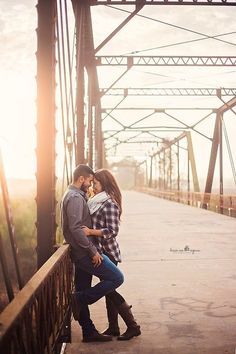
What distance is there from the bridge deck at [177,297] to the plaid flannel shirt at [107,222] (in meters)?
0.89

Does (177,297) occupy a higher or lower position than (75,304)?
lower

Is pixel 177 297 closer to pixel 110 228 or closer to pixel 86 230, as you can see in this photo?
pixel 110 228

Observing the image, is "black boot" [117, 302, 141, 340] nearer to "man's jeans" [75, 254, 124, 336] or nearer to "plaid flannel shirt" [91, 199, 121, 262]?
"man's jeans" [75, 254, 124, 336]

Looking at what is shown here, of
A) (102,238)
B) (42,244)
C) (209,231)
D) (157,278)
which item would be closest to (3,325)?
(42,244)

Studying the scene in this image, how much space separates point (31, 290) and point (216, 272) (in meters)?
5.06

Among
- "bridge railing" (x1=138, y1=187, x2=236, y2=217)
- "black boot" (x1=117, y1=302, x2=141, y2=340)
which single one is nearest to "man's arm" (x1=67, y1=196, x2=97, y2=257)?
"black boot" (x1=117, y1=302, x2=141, y2=340)

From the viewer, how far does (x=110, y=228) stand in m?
→ 4.34

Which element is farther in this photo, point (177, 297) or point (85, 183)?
point (177, 297)

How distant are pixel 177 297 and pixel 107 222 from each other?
195cm

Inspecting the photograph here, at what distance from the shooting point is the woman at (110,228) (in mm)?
4344

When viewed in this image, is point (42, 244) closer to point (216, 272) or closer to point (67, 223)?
point (67, 223)

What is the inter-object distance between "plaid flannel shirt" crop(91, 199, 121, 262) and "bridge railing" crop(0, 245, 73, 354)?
36cm

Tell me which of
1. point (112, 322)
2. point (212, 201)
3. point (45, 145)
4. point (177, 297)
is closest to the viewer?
point (45, 145)

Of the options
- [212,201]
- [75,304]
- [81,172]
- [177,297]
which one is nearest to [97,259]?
[75,304]
